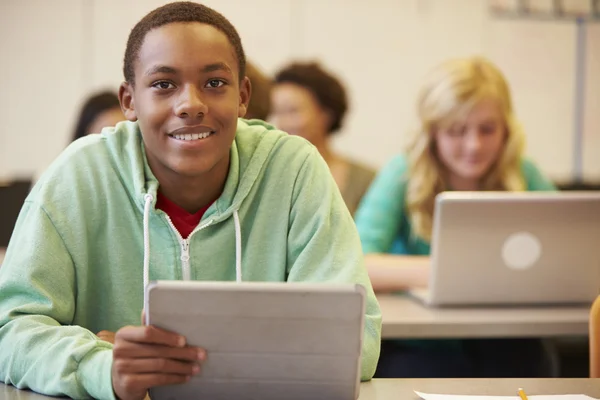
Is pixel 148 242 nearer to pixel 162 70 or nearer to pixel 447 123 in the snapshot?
pixel 162 70

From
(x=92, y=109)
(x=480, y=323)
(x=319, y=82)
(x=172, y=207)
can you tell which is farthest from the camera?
(x=319, y=82)

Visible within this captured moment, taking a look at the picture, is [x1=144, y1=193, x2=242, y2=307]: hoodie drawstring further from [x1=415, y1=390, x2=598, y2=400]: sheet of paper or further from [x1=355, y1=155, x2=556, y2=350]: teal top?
[x1=355, y1=155, x2=556, y2=350]: teal top

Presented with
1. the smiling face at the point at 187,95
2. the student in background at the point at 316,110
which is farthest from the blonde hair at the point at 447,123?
the smiling face at the point at 187,95

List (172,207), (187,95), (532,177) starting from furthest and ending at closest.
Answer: (532,177) → (172,207) → (187,95)

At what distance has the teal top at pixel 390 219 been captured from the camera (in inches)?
99.8

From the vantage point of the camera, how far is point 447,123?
253cm

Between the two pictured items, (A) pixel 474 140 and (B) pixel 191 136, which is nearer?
(B) pixel 191 136

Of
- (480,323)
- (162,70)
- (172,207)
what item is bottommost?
(480,323)

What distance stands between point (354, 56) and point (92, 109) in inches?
64.8

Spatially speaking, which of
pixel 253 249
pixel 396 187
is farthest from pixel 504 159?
pixel 253 249

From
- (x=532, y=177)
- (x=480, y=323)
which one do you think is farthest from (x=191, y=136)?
(x=532, y=177)

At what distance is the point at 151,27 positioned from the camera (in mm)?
1352

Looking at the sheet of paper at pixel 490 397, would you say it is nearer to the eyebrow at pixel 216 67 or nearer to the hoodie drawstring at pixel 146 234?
the hoodie drawstring at pixel 146 234

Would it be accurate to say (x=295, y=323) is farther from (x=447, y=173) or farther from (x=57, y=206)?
(x=447, y=173)
